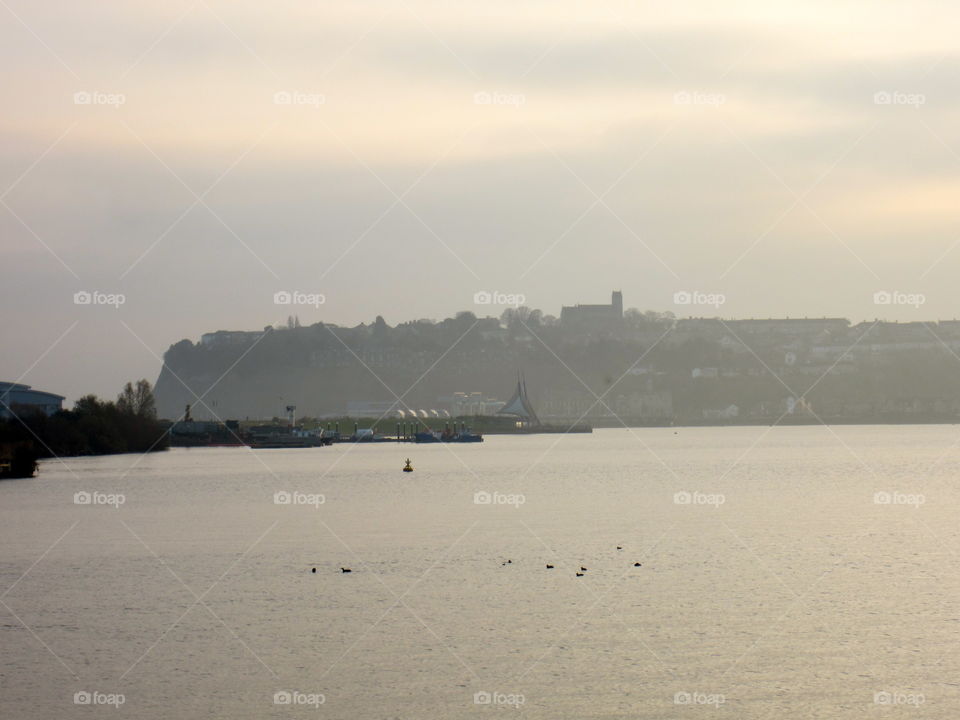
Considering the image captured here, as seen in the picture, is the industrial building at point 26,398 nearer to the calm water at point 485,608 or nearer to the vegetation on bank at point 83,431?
the vegetation on bank at point 83,431

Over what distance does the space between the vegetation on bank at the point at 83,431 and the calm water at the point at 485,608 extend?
53290mm

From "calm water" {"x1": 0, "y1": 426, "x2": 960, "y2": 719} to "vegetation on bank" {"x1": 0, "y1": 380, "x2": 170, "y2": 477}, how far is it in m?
53.3

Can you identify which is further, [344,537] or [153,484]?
[153,484]

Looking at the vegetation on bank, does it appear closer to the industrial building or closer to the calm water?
the industrial building

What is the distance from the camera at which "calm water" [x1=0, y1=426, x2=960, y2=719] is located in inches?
828

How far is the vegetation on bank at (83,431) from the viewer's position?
362 ft

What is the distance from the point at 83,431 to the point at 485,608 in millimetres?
96554

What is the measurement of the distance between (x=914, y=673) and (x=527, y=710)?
6.75m

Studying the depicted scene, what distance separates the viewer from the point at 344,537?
143ft

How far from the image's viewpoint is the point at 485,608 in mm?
28484

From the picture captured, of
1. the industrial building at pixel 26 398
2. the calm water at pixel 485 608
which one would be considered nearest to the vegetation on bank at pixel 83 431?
the industrial building at pixel 26 398

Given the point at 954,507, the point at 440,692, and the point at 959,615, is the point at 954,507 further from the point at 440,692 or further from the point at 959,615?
the point at 440,692

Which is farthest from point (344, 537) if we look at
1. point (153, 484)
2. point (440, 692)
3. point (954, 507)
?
point (153, 484)

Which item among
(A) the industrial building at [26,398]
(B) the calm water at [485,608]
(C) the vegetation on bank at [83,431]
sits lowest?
(B) the calm water at [485,608]
